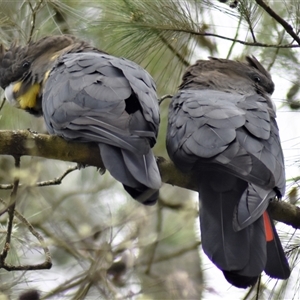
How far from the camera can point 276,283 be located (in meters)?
2.83

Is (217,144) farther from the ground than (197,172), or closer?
farther from the ground

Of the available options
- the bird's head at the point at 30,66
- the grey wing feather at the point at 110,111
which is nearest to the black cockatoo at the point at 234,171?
the grey wing feather at the point at 110,111

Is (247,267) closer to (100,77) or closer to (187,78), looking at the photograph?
(100,77)

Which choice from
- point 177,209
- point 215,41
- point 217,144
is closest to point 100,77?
point 217,144

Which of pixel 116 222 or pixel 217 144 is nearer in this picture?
pixel 116 222

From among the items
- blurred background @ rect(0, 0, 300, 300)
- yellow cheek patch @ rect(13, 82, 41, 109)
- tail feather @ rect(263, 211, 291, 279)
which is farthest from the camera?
yellow cheek patch @ rect(13, 82, 41, 109)

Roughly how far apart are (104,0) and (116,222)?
1.46 metres

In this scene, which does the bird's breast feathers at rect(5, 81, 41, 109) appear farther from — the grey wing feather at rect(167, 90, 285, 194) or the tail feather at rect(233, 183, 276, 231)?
the tail feather at rect(233, 183, 276, 231)

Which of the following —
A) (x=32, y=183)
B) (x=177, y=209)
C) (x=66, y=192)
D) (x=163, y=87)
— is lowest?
(x=66, y=192)

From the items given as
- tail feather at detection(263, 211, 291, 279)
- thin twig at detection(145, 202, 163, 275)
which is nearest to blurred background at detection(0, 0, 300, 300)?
thin twig at detection(145, 202, 163, 275)

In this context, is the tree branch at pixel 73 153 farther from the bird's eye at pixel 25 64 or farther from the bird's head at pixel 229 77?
the bird's eye at pixel 25 64

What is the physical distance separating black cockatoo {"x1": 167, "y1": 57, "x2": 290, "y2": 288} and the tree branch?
5cm

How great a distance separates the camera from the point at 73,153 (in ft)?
8.39

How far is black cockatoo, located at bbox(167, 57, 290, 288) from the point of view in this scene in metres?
2.34
